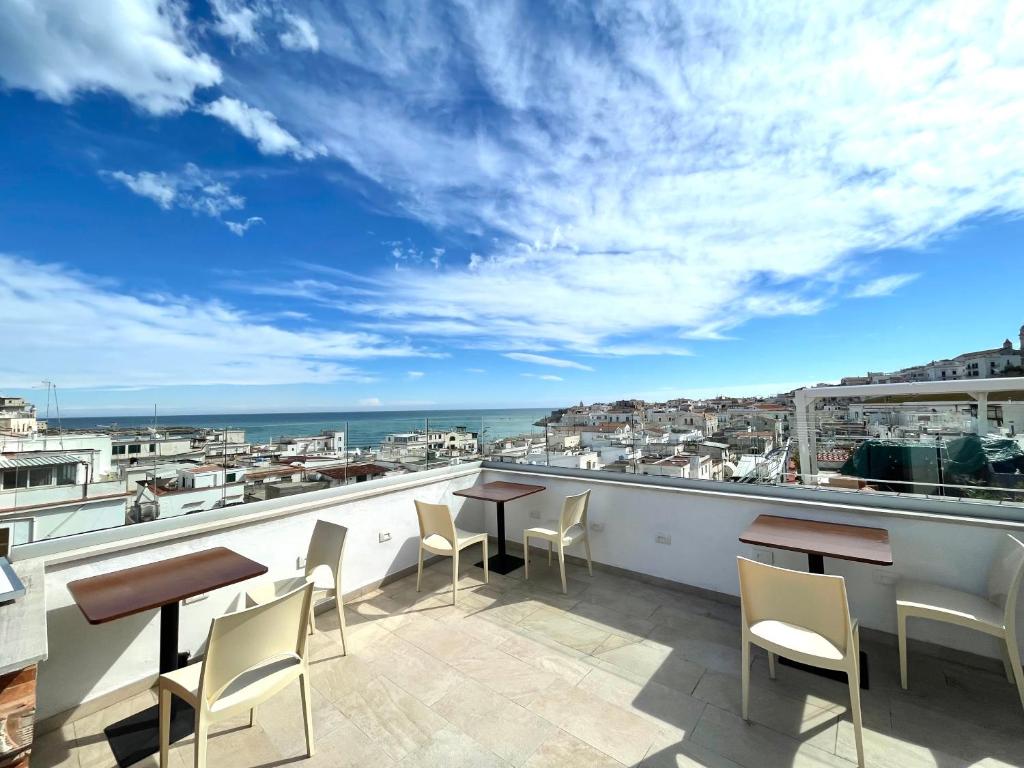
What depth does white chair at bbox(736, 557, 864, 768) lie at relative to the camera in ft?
5.36

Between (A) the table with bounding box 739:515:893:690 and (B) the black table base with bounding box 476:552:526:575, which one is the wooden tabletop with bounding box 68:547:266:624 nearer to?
(B) the black table base with bounding box 476:552:526:575

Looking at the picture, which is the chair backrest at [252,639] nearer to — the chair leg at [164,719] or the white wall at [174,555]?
the chair leg at [164,719]

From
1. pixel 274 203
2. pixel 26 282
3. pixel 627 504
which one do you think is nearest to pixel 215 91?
pixel 274 203

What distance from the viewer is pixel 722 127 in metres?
4.18

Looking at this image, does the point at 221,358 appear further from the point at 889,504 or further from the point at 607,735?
the point at 889,504

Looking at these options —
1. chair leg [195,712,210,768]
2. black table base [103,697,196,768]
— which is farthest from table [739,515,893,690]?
black table base [103,697,196,768]

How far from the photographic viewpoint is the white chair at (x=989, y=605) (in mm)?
1871

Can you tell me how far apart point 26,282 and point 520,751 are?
18.6 ft

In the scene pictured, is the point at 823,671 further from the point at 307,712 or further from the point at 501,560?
the point at 307,712

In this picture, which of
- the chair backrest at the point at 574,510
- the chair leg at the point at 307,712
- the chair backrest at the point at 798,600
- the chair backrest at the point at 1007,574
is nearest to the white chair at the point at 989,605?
the chair backrest at the point at 1007,574

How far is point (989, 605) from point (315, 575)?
4092 mm

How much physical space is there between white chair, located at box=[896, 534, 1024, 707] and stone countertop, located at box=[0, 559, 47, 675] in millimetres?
3625

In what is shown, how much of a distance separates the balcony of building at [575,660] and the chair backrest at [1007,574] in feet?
0.35

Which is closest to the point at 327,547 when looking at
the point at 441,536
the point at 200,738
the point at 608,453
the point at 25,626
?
the point at 441,536
